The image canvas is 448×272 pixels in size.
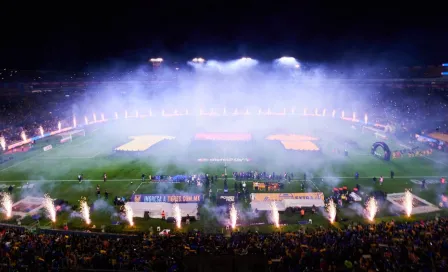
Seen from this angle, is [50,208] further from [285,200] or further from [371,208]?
[371,208]

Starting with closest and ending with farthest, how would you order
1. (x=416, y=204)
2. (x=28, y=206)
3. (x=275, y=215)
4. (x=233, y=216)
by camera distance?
(x=233, y=216) < (x=275, y=215) < (x=416, y=204) < (x=28, y=206)

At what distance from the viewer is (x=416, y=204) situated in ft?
93.7

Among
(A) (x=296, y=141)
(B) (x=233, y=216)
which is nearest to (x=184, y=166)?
(B) (x=233, y=216)

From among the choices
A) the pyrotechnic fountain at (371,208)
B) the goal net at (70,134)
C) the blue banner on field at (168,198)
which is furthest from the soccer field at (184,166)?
the pyrotechnic fountain at (371,208)

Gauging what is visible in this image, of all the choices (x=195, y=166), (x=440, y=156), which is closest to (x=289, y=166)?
(x=195, y=166)

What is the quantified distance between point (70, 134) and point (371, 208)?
5253cm

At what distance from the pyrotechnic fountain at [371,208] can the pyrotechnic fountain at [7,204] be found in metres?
31.2

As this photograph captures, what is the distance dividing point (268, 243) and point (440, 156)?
38483 mm

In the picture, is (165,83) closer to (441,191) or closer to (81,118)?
(81,118)

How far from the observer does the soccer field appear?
33094 millimetres

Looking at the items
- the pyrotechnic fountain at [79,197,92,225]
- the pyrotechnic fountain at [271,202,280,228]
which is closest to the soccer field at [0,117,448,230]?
the pyrotechnic fountain at [79,197,92,225]

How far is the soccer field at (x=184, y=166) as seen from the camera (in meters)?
33.1

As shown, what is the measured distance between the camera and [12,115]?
6094 cm

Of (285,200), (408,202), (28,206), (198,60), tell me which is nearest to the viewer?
(408,202)
